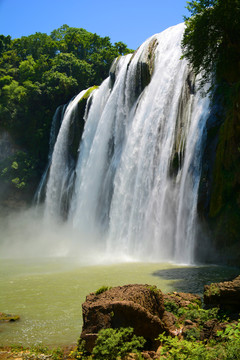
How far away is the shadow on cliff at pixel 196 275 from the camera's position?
28.1 ft

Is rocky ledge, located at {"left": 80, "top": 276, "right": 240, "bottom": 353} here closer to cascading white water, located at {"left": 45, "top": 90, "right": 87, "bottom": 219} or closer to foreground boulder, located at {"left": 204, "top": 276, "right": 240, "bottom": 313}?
foreground boulder, located at {"left": 204, "top": 276, "right": 240, "bottom": 313}

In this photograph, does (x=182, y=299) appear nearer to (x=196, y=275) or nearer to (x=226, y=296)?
(x=226, y=296)

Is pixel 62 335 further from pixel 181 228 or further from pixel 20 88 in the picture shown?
pixel 20 88

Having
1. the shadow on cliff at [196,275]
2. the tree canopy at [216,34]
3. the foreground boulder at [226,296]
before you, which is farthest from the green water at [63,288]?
the tree canopy at [216,34]

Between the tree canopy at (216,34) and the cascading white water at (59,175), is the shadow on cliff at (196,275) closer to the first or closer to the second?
the tree canopy at (216,34)

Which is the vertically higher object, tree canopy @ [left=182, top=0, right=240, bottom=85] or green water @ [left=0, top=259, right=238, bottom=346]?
tree canopy @ [left=182, top=0, right=240, bottom=85]

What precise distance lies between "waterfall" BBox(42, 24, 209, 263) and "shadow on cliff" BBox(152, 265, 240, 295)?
1.83 m

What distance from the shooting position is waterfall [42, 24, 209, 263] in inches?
562

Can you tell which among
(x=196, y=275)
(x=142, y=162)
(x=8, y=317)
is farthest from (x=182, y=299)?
(x=142, y=162)

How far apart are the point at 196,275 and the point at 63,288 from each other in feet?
12.2

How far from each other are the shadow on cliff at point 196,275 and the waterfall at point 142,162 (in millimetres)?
1833

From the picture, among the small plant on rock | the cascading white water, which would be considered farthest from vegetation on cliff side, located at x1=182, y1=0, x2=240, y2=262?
the cascading white water

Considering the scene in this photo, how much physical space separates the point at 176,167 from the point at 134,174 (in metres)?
3.07

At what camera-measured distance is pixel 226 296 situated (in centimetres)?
564
